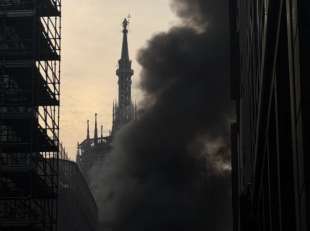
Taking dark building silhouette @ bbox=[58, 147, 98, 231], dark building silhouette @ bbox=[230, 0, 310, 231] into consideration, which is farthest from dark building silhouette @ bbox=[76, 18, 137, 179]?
dark building silhouette @ bbox=[230, 0, 310, 231]

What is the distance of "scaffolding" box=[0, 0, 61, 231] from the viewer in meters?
44.6

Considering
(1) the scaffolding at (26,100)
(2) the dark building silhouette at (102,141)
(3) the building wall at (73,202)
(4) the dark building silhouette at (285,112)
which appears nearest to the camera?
(4) the dark building silhouette at (285,112)

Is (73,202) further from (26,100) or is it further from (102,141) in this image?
(102,141)

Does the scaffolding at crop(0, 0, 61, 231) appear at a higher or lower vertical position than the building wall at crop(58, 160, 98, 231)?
higher

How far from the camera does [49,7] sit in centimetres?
4850

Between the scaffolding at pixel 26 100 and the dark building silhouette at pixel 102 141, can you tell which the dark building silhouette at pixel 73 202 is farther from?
the scaffolding at pixel 26 100

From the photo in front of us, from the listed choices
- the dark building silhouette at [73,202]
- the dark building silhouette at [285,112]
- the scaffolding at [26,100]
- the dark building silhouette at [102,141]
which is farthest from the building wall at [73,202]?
the dark building silhouette at [285,112]

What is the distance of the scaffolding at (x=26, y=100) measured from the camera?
44.6m

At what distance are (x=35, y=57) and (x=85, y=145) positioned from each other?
118m

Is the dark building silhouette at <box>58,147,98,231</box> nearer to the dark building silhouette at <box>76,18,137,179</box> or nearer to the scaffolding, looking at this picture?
the dark building silhouette at <box>76,18,137,179</box>

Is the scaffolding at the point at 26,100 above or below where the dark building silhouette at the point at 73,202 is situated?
above

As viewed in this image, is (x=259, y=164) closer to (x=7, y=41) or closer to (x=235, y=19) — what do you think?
(x=7, y=41)

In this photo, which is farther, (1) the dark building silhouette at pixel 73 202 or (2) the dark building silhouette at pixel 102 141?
(2) the dark building silhouette at pixel 102 141

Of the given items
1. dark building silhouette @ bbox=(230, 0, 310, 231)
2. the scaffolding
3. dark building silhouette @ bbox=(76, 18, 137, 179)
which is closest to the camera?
dark building silhouette @ bbox=(230, 0, 310, 231)
